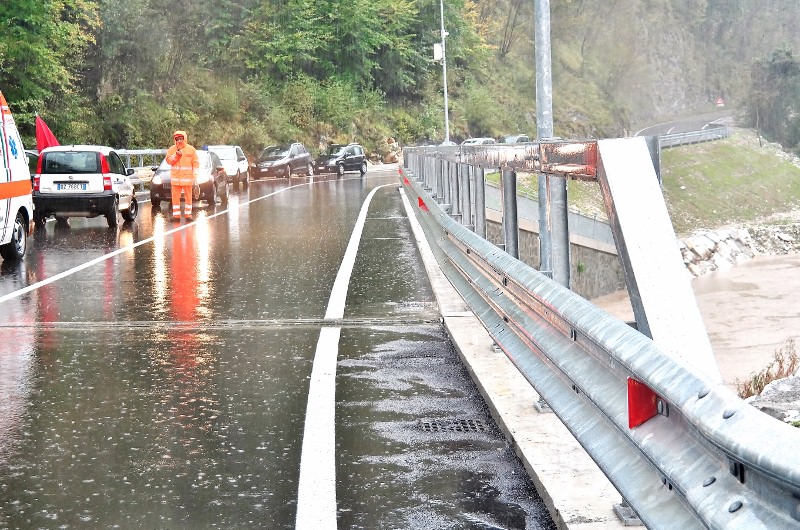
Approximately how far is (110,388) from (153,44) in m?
51.8

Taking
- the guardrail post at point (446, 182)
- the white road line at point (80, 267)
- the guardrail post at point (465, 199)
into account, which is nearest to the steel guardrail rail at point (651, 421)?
the guardrail post at point (465, 199)

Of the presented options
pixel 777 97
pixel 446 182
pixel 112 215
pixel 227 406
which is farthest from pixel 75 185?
pixel 777 97

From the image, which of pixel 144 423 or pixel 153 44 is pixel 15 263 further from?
pixel 153 44

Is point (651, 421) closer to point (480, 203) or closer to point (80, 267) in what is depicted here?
point (480, 203)

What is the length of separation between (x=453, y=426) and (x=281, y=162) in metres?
48.8

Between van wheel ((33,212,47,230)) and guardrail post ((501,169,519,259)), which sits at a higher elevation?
guardrail post ((501,169,519,259))

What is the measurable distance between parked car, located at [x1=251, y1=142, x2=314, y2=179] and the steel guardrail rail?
48667mm

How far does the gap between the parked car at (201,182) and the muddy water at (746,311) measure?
12186mm

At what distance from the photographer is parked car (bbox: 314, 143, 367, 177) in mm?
61406

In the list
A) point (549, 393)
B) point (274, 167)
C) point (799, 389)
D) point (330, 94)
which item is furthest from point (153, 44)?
point (549, 393)

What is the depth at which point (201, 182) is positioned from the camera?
31.9 metres

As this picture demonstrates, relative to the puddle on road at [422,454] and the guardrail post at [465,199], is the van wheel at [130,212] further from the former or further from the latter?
the puddle on road at [422,454]

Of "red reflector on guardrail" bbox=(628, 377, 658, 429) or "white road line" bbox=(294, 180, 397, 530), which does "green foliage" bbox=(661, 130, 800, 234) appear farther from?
"red reflector on guardrail" bbox=(628, 377, 658, 429)

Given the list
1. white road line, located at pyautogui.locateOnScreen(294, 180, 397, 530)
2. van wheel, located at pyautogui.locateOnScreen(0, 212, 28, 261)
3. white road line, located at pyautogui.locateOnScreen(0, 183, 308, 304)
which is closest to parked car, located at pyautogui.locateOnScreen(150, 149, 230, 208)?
white road line, located at pyautogui.locateOnScreen(0, 183, 308, 304)
